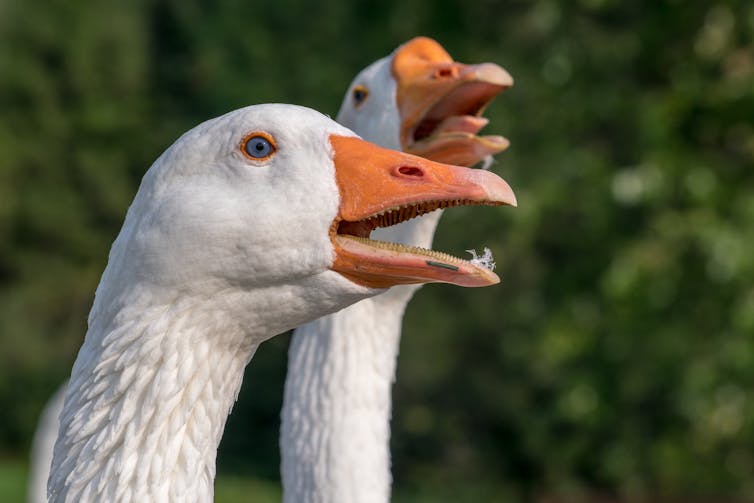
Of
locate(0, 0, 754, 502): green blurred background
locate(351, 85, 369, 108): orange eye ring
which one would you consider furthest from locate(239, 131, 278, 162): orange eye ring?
locate(0, 0, 754, 502): green blurred background

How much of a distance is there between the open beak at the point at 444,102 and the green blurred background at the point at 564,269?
4890 millimetres

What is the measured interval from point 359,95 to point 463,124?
464 mm

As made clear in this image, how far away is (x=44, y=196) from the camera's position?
78.6ft

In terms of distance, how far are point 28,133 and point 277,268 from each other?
76.4ft

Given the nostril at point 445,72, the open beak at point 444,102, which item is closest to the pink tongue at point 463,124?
the open beak at point 444,102

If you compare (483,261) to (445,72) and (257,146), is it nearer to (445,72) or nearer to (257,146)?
(257,146)

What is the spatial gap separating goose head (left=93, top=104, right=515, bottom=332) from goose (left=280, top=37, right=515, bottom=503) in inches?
52.9

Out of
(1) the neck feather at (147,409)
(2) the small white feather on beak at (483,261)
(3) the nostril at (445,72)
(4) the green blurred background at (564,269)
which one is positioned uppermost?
(4) the green blurred background at (564,269)

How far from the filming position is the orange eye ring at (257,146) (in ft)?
9.18

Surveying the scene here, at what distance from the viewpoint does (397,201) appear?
2.77 m

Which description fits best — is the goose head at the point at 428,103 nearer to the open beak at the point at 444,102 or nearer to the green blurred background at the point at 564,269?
the open beak at the point at 444,102

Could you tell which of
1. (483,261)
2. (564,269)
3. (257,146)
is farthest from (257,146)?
(564,269)

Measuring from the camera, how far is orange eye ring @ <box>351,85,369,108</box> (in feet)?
15.0

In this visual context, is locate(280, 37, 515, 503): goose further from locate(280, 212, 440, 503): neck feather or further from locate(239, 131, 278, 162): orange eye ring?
locate(239, 131, 278, 162): orange eye ring
